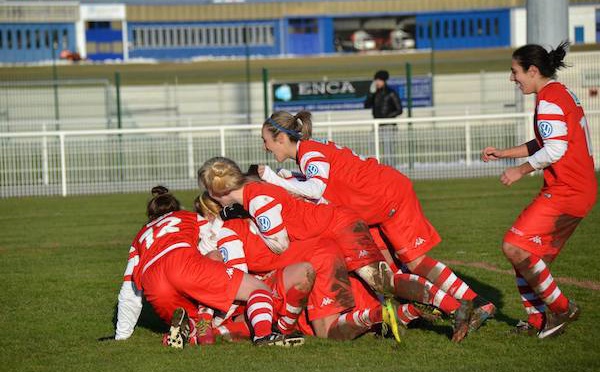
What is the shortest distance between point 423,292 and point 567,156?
51.5 inches

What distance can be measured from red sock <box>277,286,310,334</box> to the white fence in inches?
524

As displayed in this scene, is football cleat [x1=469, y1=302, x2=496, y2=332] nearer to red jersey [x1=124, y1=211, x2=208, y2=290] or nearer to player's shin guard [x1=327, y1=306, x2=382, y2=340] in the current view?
player's shin guard [x1=327, y1=306, x2=382, y2=340]

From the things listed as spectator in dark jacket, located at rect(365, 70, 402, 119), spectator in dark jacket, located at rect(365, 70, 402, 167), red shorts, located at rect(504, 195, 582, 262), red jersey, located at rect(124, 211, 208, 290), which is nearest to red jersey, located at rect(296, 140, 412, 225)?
red jersey, located at rect(124, 211, 208, 290)

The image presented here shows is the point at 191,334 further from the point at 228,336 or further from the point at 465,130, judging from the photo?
the point at 465,130

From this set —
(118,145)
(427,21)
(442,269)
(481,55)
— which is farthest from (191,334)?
(427,21)

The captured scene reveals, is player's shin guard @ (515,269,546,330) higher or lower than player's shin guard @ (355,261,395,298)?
lower

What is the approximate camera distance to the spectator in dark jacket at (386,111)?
2061cm

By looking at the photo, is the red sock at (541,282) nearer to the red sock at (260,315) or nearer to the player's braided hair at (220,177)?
the red sock at (260,315)

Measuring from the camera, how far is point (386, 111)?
2086cm

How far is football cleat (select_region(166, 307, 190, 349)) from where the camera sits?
275 inches

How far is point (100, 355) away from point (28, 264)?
15.3 feet

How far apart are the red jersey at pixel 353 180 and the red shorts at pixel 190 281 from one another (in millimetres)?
973

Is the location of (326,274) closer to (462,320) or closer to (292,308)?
(292,308)

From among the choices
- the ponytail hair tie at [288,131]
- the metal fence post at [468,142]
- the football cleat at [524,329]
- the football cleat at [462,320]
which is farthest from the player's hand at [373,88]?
the football cleat at [462,320]
